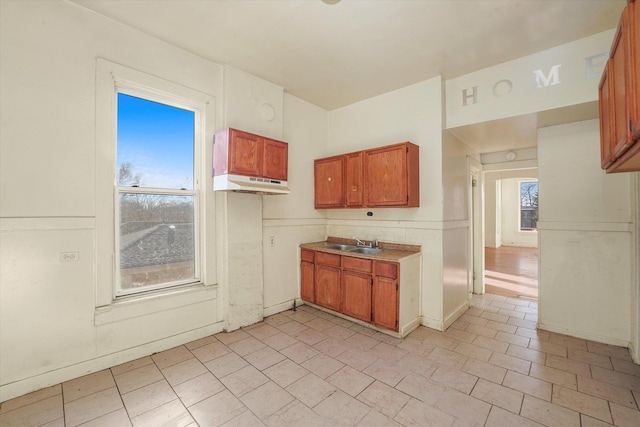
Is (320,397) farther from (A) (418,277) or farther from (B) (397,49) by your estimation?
(B) (397,49)

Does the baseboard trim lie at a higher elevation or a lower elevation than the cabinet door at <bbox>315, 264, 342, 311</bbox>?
lower

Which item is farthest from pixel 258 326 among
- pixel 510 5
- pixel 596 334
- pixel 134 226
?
pixel 510 5

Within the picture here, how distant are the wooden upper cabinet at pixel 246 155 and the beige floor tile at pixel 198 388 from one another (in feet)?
6.48

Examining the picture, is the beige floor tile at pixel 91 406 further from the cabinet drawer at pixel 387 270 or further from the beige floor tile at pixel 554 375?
the beige floor tile at pixel 554 375

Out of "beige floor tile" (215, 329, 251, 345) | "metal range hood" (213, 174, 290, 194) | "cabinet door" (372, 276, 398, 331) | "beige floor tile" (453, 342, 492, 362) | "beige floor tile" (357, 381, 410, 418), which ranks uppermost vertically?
"metal range hood" (213, 174, 290, 194)

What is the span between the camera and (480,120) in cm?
336

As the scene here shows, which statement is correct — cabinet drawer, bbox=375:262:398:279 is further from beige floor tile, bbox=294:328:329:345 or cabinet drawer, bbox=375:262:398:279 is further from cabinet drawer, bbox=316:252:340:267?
beige floor tile, bbox=294:328:329:345

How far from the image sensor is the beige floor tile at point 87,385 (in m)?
2.21

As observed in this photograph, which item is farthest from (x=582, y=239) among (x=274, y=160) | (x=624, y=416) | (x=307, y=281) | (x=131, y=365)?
(x=131, y=365)

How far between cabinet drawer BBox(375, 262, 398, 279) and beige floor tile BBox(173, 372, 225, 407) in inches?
78.1

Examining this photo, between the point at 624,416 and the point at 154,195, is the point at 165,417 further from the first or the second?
the point at 624,416

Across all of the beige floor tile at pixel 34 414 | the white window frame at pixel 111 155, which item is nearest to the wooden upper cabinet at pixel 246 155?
the white window frame at pixel 111 155

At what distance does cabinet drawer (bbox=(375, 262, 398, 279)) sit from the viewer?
3203 mm

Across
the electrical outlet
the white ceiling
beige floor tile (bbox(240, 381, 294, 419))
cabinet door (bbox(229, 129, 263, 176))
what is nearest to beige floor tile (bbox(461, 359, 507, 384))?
beige floor tile (bbox(240, 381, 294, 419))
